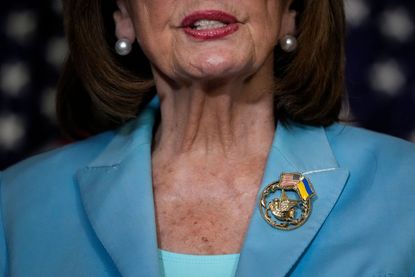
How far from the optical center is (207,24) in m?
2.49

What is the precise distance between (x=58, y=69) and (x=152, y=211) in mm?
1097

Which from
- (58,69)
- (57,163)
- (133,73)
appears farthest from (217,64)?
(58,69)

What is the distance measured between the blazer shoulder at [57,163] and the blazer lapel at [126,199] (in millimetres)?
57

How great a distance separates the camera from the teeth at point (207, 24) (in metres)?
2.48

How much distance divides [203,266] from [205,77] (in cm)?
44

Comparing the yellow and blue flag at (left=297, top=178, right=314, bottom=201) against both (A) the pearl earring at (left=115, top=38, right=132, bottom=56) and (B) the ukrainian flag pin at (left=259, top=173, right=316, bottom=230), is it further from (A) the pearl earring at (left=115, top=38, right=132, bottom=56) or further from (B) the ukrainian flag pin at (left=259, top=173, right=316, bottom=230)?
(A) the pearl earring at (left=115, top=38, right=132, bottom=56)

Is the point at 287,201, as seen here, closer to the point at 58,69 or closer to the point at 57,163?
the point at 57,163

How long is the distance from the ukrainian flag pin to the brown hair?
0.84 ft

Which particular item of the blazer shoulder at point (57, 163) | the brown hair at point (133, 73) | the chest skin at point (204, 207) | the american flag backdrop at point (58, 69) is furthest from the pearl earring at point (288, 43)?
the american flag backdrop at point (58, 69)

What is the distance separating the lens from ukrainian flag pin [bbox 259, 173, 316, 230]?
2.42 meters

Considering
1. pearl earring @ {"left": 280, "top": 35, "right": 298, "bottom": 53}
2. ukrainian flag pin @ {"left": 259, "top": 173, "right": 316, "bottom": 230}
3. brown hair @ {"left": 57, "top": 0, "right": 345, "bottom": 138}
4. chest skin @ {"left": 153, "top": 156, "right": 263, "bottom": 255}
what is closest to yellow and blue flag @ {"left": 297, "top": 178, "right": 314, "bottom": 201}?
ukrainian flag pin @ {"left": 259, "top": 173, "right": 316, "bottom": 230}

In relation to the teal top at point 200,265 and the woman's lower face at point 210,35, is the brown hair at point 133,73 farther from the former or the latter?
the teal top at point 200,265

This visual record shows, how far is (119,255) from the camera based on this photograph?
2.43 m

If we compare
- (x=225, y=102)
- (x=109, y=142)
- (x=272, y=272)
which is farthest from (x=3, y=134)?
(x=272, y=272)
